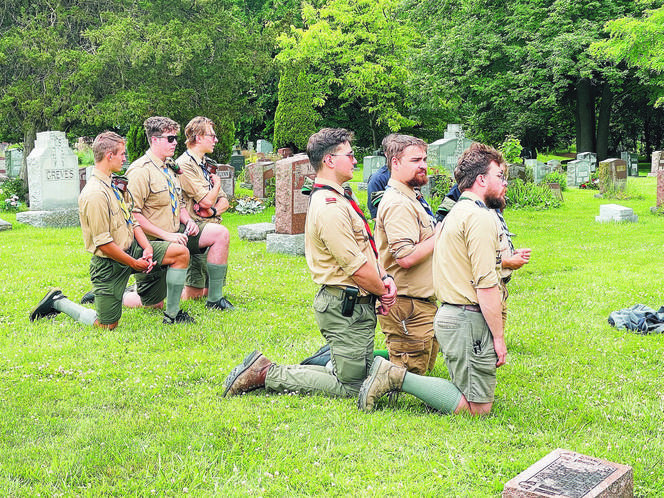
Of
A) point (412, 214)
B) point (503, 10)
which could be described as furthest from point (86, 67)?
point (503, 10)

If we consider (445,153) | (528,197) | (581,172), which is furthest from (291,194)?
(581,172)

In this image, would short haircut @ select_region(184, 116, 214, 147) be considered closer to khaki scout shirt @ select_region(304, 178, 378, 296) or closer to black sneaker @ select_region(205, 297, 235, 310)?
black sneaker @ select_region(205, 297, 235, 310)

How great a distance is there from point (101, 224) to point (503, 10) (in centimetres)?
2941

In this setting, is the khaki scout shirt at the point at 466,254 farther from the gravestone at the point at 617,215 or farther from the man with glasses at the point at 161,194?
the gravestone at the point at 617,215

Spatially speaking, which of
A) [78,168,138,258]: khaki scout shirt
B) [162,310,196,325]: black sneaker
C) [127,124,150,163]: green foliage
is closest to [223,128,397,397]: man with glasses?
[162,310,196,325]: black sneaker

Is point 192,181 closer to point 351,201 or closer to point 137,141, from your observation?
point 351,201

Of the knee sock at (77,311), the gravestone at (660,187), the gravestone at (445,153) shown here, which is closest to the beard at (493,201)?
the knee sock at (77,311)

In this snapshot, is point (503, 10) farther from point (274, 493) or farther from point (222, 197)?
point (274, 493)

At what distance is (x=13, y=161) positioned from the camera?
25438 millimetres

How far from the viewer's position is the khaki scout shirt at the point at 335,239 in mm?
4922

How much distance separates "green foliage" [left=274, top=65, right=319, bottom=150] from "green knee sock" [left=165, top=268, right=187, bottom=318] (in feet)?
93.4

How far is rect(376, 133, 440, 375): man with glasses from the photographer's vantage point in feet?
17.7

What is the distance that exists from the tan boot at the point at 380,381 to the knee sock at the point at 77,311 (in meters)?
3.72

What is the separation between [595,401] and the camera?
5.24m
